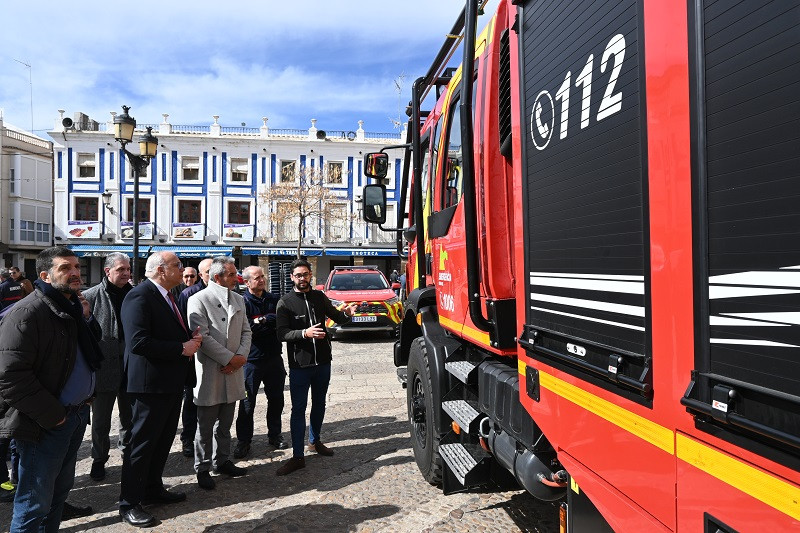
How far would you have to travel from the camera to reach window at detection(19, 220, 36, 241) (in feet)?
120

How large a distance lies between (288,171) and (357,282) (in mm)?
22737

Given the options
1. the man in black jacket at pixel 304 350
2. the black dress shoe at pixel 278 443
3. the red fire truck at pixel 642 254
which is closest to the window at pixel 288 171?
the black dress shoe at pixel 278 443

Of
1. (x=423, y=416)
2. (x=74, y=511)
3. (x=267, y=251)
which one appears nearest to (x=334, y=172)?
(x=267, y=251)

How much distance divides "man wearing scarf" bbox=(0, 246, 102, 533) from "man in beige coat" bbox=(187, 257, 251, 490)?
1066 mm

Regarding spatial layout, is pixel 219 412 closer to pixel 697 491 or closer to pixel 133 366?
pixel 133 366

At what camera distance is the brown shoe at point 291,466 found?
15.2 feet

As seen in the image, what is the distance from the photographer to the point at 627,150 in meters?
1.68

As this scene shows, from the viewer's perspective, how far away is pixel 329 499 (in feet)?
13.5

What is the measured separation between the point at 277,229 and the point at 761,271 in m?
35.0

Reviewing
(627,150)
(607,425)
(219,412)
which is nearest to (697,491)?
(607,425)

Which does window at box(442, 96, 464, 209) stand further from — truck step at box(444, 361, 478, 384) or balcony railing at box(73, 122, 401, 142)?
balcony railing at box(73, 122, 401, 142)

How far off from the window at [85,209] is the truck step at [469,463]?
37.1 m

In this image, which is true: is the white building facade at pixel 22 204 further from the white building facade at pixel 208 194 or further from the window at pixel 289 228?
the window at pixel 289 228

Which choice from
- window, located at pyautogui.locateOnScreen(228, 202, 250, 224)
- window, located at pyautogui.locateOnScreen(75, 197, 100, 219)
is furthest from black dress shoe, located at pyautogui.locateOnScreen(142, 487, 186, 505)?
window, located at pyautogui.locateOnScreen(75, 197, 100, 219)
